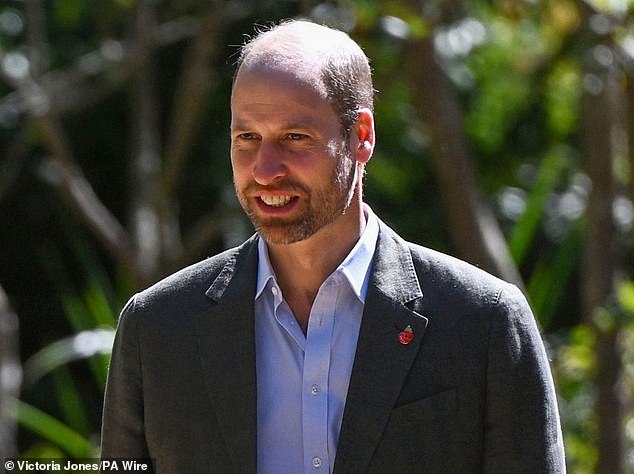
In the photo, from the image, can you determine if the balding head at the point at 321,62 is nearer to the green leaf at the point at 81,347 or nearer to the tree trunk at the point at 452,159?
the tree trunk at the point at 452,159

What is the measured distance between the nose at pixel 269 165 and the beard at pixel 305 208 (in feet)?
0.05

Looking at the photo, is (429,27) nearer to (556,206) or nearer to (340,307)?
(340,307)

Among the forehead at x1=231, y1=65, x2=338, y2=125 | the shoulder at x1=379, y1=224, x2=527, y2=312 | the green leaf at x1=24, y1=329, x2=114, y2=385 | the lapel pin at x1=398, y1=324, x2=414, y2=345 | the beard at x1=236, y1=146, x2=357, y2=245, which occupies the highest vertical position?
the forehead at x1=231, y1=65, x2=338, y2=125

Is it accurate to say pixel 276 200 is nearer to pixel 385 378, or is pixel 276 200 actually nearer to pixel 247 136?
pixel 247 136

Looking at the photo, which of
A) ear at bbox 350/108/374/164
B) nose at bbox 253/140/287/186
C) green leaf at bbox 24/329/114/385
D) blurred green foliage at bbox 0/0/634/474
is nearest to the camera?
nose at bbox 253/140/287/186

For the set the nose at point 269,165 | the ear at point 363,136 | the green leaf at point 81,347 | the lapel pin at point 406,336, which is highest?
the ear at point 363,136

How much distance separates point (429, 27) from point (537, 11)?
1155mm

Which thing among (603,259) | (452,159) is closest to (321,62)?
(452,159)

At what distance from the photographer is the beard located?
203 centimetres

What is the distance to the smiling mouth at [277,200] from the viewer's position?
2.03 metres

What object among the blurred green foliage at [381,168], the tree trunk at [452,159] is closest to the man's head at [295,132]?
the blurred green foliage at [381,168]

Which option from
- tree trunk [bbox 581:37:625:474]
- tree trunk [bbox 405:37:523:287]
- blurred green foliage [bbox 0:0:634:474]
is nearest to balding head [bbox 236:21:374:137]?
blurred green foliage [bbox 0:0:634:474]

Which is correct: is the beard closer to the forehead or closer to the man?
the man

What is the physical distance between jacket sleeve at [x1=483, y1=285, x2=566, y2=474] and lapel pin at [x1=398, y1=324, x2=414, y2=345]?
14 cm
